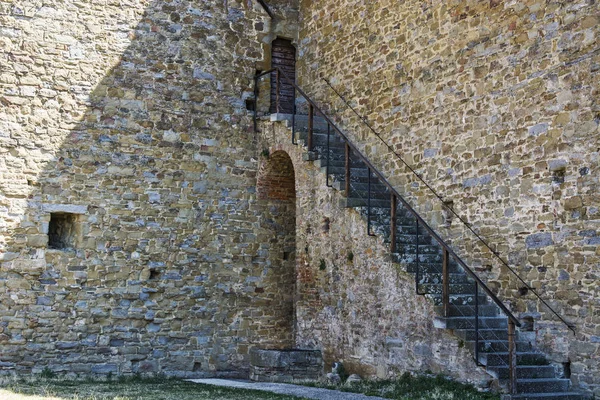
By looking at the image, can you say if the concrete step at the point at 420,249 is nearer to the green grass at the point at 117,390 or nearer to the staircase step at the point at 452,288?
the staircase step at the point at 452,288

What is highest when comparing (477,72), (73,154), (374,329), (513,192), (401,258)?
(477,72)

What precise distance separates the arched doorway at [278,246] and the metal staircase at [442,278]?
1.04m

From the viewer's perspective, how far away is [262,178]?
1402cm

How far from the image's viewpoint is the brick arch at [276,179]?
13.9 m

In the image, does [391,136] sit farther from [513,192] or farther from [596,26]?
[596,26]

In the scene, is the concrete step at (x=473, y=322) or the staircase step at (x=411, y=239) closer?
the concrete step at (x=473, y=322)

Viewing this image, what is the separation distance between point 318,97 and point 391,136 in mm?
2241

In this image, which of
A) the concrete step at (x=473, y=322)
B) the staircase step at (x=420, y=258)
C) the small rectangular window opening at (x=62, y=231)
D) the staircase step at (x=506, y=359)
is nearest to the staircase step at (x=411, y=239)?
the staircase step at (x=420, y=258)

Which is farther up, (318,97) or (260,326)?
(318,97)

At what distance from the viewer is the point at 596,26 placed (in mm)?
9117

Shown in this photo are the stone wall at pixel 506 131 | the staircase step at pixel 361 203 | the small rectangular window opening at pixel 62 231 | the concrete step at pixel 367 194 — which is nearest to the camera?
the stone wall at pixel 506 131

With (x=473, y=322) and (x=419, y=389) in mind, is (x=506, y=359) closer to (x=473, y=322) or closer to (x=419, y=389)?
(x=473, y=322)

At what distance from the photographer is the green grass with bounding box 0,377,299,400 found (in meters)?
9.70

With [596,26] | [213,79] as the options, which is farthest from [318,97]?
[596,26]
